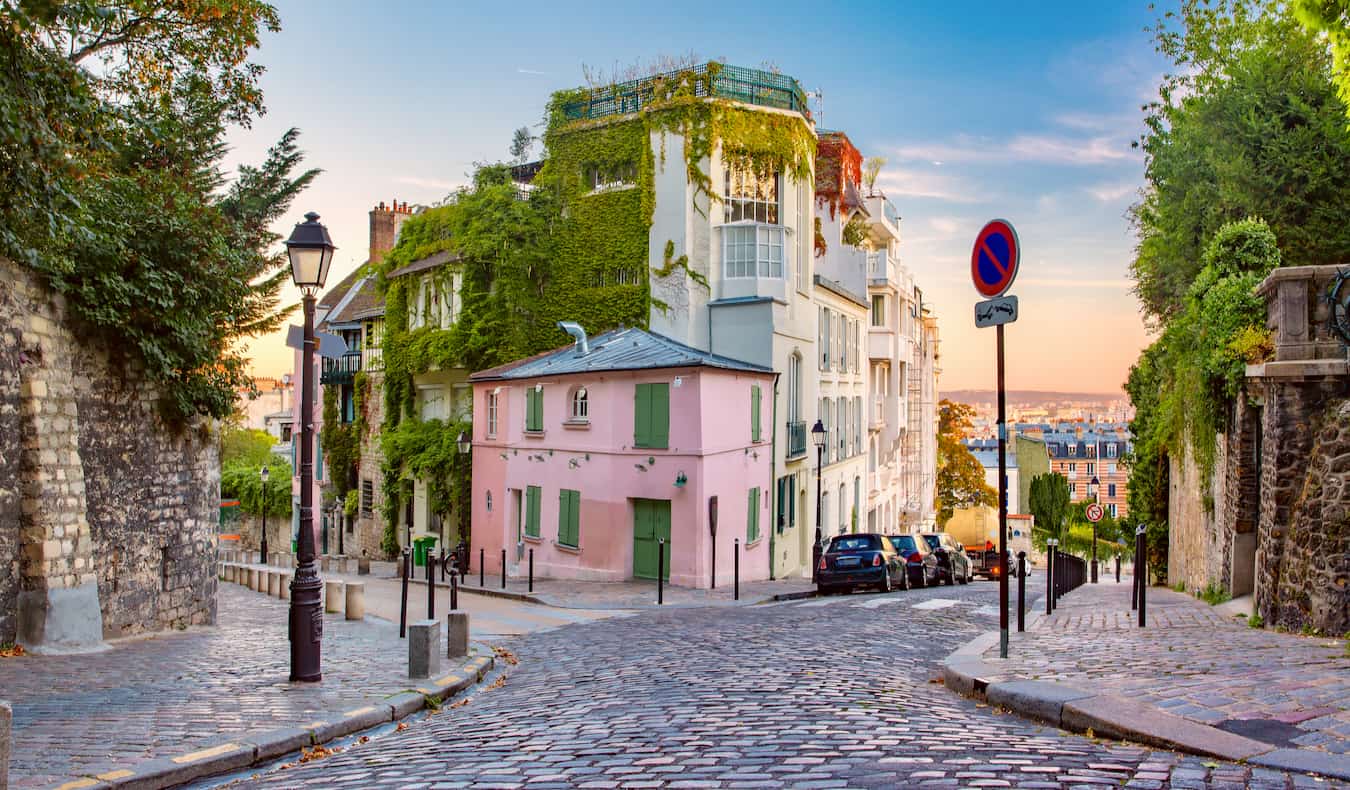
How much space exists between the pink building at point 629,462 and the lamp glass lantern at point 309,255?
1263 centimetres

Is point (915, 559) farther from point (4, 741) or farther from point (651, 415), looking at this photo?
point (4, 741)

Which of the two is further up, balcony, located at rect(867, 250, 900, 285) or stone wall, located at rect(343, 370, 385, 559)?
balcony, located at rect(867, 250, 900, 285)

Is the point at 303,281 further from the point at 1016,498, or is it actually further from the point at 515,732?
the point at 1016,498

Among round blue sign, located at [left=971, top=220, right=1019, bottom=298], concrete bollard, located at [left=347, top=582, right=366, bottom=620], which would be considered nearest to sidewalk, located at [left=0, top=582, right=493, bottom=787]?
concrete bollard, located at [left=347, top=582, right=366, bottom=620]

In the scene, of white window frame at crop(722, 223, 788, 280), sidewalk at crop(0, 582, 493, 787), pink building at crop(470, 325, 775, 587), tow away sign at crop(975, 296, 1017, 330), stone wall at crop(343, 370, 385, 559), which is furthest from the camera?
stone wall at crop(343, 370, 385, 559)

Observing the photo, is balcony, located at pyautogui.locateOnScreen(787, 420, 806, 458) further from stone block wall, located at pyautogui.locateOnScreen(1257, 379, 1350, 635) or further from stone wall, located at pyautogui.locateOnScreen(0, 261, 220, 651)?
stone block wall, located at pyautogui.locateOnScreen(1257, 379, 1350, 635)

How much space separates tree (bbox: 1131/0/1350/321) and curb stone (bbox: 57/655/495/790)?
56.0ft

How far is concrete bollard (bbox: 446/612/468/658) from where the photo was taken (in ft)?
36.2

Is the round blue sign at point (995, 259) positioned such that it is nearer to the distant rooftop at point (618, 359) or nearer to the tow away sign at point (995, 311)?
the tow away sign at point (995, 311)

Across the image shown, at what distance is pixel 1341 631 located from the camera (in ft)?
30.6

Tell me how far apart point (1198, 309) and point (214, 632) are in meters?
16.3

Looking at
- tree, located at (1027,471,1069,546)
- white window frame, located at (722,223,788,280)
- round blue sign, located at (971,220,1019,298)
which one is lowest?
tree, located at (1027,471,1069,546)

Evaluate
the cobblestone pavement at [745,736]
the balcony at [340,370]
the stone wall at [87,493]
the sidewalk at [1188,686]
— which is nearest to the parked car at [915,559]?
the cobblestone pavement at [745,736]

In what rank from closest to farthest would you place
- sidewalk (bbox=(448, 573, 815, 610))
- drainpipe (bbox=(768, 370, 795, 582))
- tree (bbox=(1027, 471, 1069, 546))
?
sidewalk (bbox=(448, 573, 815, 610)), drainpipe (bbox=(768, 370, 795, 582)), tree (bbox=(1027, 471, 1069, 546))
